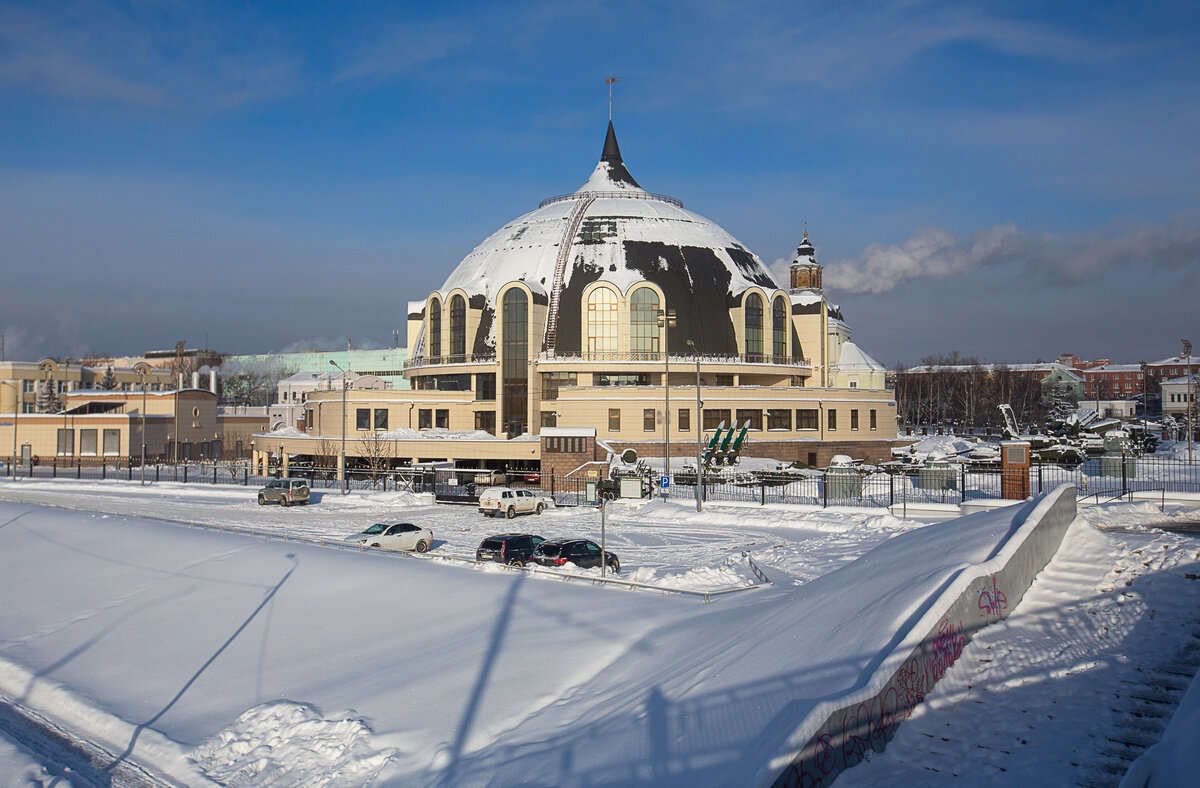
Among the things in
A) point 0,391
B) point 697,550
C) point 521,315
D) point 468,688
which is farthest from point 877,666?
point 0,391

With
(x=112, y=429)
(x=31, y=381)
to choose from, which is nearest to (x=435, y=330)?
(x=112, y=429)

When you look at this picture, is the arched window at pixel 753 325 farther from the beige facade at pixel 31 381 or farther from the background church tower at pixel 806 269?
the beige facade at pixel 31 381

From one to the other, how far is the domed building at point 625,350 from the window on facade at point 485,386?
0.23 ft

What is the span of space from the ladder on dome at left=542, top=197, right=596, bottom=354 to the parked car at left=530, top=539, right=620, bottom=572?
35306 mm

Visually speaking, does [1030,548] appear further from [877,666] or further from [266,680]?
[266,680]

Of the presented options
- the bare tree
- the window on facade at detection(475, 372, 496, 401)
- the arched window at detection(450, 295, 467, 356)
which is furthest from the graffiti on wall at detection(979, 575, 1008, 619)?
the arched window at detection(450, 295, 467, 356)

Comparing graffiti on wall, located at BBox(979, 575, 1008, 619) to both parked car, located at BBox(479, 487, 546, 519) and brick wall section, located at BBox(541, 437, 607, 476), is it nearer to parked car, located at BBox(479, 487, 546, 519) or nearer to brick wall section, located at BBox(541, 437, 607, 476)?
parked car, located at BBox(479, 487, 546, 519)

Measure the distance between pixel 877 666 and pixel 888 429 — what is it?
2117 inches

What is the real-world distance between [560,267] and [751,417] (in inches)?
684

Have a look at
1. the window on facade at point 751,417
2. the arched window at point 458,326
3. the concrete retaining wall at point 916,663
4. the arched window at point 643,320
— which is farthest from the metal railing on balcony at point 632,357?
the concrete retaining wall at point 916,663

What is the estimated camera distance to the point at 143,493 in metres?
43.0

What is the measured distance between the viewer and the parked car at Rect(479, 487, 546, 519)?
34.1 meters

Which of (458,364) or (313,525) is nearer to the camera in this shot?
(313,525)

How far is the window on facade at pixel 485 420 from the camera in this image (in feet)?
192
